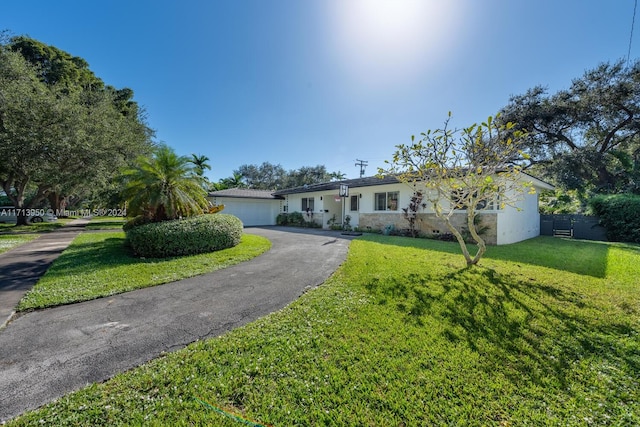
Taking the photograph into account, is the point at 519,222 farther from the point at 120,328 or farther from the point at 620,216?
the point at 120,328

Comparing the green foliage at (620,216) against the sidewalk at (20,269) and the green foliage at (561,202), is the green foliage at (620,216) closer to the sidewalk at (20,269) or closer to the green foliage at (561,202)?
the green foliage at (561,202)

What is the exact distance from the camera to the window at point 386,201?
14.8 metres

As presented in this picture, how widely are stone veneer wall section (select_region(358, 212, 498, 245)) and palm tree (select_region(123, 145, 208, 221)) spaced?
10.1 m

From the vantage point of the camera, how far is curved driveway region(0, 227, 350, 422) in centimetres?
254

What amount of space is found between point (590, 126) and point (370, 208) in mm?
19111

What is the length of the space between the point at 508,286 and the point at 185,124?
1935cm

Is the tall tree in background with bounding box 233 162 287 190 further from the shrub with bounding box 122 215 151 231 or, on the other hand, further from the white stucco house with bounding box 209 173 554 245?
the shrub with bounding box 122 215 151 231

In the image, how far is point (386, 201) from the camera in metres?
15.3

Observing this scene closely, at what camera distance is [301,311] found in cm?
408

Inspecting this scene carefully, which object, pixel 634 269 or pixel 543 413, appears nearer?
pixel 543 413

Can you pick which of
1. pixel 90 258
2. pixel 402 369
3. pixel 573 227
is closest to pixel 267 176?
pixel 90 258

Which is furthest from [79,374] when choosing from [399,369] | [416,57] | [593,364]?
[416,57]

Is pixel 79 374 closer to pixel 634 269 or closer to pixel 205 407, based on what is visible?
pixel 205 407

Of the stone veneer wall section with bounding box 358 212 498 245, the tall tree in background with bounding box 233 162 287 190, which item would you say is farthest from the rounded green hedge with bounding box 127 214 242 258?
the tall tree in background with bounding box 233 162 287 190
